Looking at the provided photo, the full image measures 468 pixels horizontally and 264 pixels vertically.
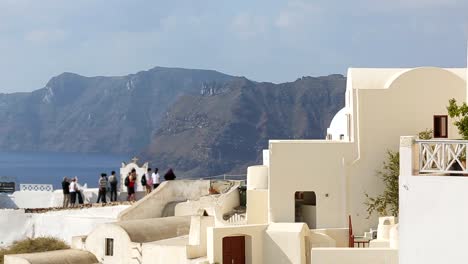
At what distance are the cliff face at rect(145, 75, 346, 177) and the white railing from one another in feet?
415

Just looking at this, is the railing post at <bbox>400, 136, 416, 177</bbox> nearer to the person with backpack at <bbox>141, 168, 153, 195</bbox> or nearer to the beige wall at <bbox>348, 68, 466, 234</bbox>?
the beige wall at <bbox>348, 68, 466, 234</bbox>

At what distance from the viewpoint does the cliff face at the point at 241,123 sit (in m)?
152

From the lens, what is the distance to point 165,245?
29656 millimetres

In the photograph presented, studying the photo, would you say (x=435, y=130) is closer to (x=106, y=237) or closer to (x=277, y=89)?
(x=106, y=237)

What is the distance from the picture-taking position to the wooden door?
91.2 feet

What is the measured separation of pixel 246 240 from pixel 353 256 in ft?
19.9

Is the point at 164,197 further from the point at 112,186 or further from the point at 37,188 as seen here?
the point at 37,188

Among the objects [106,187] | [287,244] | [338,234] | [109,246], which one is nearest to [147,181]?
[106,187]

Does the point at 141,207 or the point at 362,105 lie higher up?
the point at 362,105

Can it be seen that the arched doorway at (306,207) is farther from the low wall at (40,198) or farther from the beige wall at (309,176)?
the low wall at (40,198)

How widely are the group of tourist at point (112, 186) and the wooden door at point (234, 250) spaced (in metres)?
12.8

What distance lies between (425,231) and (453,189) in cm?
87

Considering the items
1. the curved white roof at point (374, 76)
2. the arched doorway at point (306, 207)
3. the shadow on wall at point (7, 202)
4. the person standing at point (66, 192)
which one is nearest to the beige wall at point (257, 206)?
the arched doorway at point (306, 207)

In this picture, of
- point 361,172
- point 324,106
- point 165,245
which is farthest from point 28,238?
point 324,106
